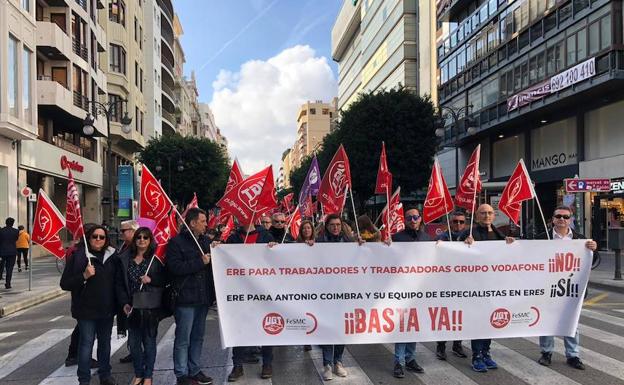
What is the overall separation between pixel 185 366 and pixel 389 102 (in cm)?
3100

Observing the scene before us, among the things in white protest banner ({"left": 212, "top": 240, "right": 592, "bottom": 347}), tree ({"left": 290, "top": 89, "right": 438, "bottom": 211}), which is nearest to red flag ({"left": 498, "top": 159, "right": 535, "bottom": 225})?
white protest banner ({"left": 212, "top": 240, "right": 592, "bottom": 347})

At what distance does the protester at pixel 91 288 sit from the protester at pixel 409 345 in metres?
3.02

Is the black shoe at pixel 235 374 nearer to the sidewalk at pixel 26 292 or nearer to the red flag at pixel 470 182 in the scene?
the red flag at pixel 470 182

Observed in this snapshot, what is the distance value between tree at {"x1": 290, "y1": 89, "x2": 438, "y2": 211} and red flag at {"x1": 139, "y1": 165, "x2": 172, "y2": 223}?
28698 mm

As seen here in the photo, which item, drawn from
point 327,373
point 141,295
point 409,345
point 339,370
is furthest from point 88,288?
point 409,345

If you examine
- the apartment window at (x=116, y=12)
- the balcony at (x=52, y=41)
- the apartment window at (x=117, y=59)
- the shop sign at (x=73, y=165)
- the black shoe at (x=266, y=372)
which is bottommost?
the black shoe at (x=266, y=372)

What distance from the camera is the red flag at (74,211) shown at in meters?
6.23

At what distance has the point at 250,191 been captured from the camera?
6.48 metres

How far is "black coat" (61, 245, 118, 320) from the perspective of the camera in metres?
5.09

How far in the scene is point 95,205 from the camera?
1390 inches

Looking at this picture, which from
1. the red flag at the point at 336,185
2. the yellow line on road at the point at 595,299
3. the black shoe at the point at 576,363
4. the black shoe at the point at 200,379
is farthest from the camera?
the yellow line on road at the point at 595,299

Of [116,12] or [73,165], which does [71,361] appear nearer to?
[73,165]

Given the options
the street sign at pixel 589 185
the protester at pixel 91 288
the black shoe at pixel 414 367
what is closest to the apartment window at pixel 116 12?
the street sign at pixel 589 185

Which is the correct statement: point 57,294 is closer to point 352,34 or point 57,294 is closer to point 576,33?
point 576,33
